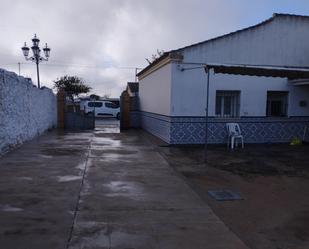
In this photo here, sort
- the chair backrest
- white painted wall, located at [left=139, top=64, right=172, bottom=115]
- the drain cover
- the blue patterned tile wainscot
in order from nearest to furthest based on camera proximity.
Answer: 1. the drain cover
2. the chair backrest
3. the blue patterned tile wainscot
4. white painted wall, located at [left=139, top=64, right=172, bottom=115]

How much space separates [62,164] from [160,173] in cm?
262

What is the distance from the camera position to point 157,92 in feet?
57.4

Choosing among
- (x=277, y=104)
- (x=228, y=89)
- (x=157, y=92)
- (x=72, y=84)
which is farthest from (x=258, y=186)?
(x=72, y=84)

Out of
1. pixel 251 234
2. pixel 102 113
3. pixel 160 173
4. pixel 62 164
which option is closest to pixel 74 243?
pixel 251 234

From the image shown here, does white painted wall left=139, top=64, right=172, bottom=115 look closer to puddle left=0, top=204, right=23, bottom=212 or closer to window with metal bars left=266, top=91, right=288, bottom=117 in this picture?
window with metal bars left=266, top=91, right=288, bottom=117

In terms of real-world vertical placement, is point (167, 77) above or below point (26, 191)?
above

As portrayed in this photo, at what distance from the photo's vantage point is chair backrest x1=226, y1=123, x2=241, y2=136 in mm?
14141

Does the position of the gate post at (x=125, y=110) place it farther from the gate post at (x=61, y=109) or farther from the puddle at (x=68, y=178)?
the puddle at (x=68, y=178)

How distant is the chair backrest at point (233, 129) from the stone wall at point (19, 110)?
755 cm

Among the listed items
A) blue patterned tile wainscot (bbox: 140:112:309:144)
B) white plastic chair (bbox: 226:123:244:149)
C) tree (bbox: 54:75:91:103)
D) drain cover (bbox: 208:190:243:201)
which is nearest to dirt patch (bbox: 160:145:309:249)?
drain cover (bbox: 208:190:243:201)

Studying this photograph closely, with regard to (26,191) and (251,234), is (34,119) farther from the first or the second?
(251,234)

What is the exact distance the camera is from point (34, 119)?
53.6ft

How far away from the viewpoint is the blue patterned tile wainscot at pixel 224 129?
47.1 ft

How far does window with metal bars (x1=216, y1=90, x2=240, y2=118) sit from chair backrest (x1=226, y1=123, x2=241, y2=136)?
2.06 feet
